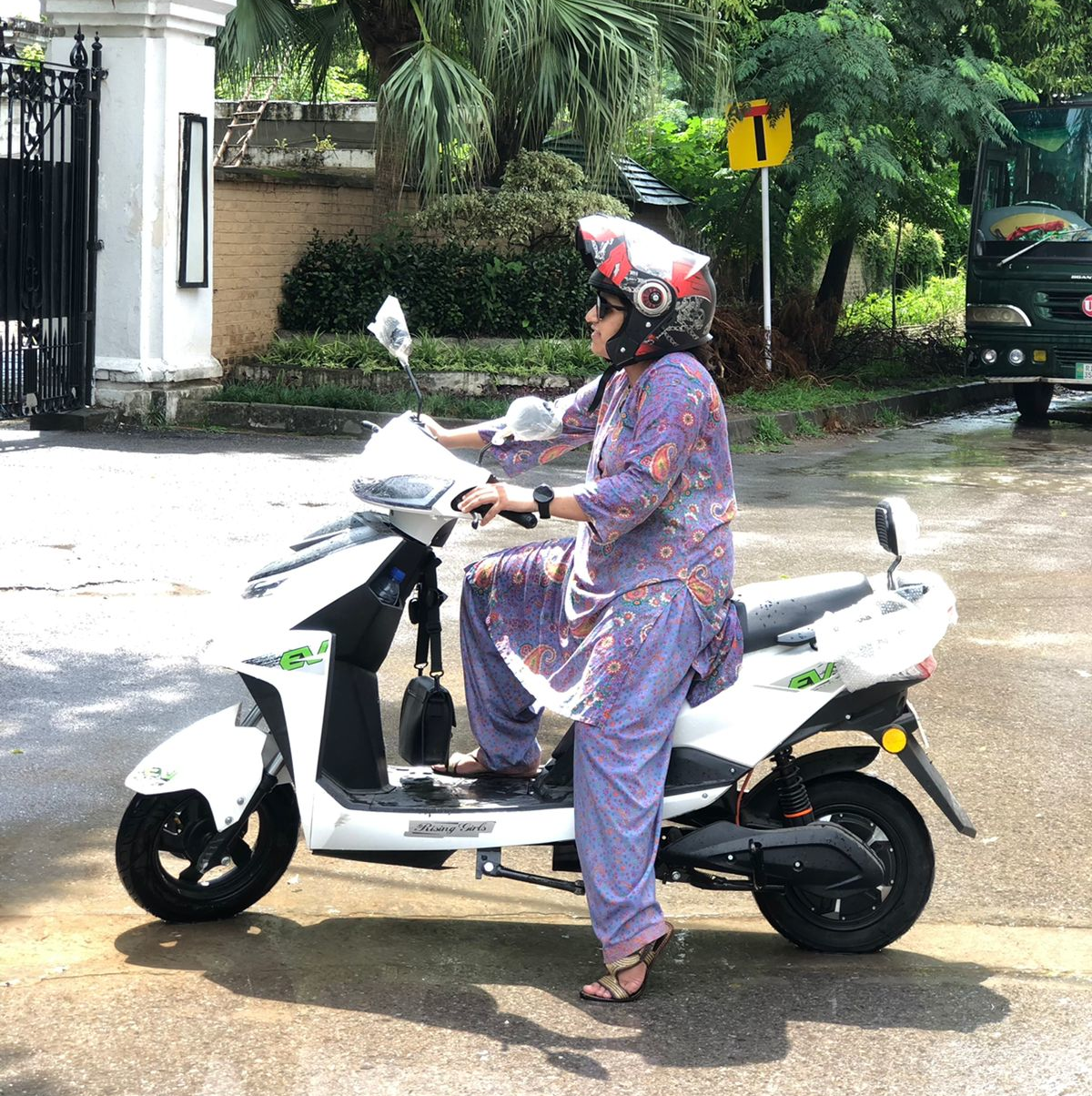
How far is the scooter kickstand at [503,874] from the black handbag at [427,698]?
1.05 ft

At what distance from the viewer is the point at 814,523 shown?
9.72 meters

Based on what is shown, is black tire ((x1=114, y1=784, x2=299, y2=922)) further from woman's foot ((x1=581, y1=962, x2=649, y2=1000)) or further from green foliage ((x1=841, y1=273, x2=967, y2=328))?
green foliage ((x1=841, y1=273, x2=967, y2=328))

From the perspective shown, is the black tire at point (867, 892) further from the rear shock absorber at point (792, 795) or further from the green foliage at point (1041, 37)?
the green foliage at point (1041, 37)

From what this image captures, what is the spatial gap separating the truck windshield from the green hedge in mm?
4157

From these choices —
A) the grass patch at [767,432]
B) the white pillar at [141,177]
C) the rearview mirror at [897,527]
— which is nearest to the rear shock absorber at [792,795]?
the rearview mirror at [897,527]

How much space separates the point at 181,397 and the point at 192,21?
2835 millimetres

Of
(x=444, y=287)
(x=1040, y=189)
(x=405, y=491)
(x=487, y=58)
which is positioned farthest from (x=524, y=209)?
(x=405, y=491)

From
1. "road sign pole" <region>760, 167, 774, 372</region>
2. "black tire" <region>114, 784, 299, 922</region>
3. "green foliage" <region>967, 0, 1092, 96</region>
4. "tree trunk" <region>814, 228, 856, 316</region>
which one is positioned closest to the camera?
"black tire" <region>114, 784, 299, 922</region>

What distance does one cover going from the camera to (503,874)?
376 cm

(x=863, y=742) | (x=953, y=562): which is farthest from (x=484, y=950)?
(x=953, y=562)

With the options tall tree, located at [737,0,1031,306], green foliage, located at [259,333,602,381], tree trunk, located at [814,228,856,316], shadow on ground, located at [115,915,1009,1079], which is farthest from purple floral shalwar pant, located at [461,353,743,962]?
tree trunk, located at [814,228,856,316]

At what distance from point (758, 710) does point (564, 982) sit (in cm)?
74

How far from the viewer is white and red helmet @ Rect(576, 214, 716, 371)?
365 centimetres

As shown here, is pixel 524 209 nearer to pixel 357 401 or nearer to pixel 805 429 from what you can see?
pixel 357 401
